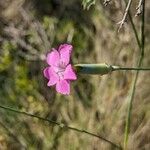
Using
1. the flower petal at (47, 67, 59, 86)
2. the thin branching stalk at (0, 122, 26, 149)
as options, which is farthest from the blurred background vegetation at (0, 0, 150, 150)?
the flower petal at (47, 67, 59, 86)

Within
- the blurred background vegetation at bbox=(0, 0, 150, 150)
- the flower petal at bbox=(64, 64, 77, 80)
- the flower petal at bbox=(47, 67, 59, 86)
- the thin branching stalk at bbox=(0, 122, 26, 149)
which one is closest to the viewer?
the flower petal at bbox=(64, 64, 77, 80)

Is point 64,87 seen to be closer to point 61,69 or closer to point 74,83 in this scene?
point 61,69

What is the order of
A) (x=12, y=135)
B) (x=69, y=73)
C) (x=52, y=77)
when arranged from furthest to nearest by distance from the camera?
(x=12, y=135) → (x=52, y=77) → (x=69, y=73)

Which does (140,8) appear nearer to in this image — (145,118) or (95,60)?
(145,118)

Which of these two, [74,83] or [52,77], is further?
[74,83]

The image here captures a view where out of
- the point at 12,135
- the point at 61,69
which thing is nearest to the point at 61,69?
the point at 61,69

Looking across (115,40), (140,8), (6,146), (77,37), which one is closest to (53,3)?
(77,37)

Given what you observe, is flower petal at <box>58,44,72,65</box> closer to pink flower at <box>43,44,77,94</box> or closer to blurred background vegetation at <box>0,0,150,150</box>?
pink flower at <box>43,44,77,94</box>
